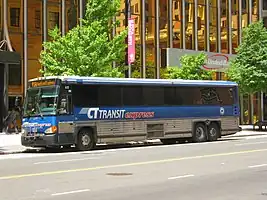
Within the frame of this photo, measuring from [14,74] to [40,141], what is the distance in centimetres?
1498

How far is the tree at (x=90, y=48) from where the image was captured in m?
30.2

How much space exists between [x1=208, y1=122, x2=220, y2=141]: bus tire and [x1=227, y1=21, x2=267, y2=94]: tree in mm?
10361

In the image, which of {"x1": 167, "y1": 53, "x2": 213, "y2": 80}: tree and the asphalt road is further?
{"x1": 167, "y1": 53, "x2": 213, "y2": 80}: tree

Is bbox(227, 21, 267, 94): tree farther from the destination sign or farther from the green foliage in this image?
the destination sign

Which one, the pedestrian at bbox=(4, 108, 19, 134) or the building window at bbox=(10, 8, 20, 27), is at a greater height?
A: the building window at bbox=(10, 8, 20, 27)

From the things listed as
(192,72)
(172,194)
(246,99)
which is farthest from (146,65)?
(172,194)

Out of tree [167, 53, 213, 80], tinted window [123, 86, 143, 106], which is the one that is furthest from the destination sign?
tree [167, 53, 213, 80]

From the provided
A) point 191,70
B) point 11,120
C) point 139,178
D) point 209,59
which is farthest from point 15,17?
point 139,178

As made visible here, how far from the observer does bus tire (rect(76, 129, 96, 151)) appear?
23.9m

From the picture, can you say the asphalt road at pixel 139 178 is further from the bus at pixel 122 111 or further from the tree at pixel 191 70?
the tree at pixel 191 70

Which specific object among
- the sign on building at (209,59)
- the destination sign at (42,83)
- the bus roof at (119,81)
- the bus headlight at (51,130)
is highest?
the sign on building at (209,59)

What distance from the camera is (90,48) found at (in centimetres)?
3058

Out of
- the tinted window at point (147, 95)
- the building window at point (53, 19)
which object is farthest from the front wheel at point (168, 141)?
the building window at point (53, 19)

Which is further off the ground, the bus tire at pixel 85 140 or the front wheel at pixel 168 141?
the bus tire at pixel 85 140
